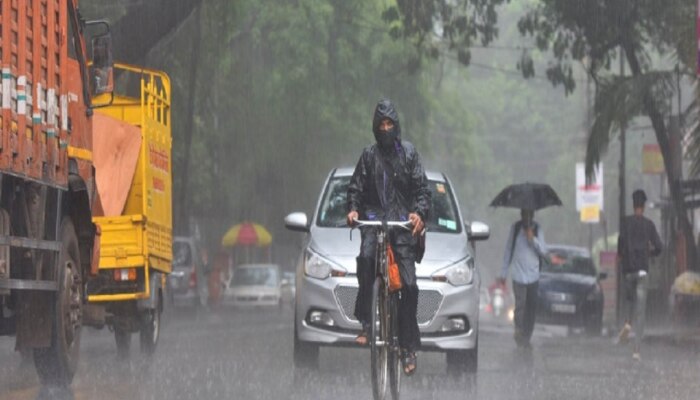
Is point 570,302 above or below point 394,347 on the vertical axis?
below

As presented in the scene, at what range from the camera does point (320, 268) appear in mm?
14164

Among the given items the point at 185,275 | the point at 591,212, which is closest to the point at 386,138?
the point at 185,275

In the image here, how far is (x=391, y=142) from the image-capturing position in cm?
1093

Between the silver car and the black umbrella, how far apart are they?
17.6 ft

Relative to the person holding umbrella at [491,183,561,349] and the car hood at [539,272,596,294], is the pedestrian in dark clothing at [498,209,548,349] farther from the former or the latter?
the car hood at [539,272,596,294]

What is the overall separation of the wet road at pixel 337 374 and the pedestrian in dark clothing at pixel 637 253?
54cm

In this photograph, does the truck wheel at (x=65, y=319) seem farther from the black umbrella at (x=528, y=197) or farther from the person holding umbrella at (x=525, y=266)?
the black umbrella at (x=528, y=197)

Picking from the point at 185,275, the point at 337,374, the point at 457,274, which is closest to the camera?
the point at 457,274

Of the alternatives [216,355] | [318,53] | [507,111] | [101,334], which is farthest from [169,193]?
[507,111]

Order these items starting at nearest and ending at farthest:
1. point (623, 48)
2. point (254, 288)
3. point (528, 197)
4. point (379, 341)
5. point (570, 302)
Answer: point (379, 341) < point (528, 197) < point (623, 48) < point (570, 302) < point (254, 288)

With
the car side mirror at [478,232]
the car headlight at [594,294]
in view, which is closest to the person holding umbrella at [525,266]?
the car side mirror at [478,232]

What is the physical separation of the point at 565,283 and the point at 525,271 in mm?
10353

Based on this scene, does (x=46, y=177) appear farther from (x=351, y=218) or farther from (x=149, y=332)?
(x=149, y=332)

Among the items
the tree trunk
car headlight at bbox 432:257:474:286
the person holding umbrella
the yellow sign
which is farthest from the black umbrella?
the yellow sign
